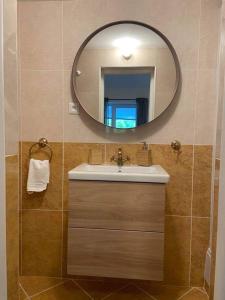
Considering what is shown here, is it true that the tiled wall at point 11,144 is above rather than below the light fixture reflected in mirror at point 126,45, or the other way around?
below

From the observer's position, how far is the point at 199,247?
1832 mm

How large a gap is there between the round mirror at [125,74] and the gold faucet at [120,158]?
0.62 feet

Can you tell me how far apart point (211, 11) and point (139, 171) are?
1.15 meters

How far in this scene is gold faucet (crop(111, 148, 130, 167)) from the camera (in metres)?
1.83

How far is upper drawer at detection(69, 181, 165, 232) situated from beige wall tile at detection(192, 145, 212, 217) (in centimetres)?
46

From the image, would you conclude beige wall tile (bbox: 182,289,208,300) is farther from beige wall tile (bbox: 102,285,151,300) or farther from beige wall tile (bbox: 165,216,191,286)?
beige wall tile (bbox: 102,285,151,300)

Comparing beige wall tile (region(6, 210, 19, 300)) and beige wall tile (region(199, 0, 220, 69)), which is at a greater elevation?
beige wall tile (region(199, 0, 220, 69))

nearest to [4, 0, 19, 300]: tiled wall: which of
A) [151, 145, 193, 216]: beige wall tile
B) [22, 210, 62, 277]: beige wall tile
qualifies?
[22, 210, 62, 277]: beige wall tile

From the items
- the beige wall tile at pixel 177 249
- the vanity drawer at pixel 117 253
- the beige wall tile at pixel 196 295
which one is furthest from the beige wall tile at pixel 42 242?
the beige wall tile at pixel 196 295

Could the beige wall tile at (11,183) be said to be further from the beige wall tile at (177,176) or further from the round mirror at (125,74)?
the beige wall tile at (177,176)

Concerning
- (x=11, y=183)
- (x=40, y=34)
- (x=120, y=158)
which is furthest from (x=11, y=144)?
(x=40, y=34)

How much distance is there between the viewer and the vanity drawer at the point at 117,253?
4.83ft

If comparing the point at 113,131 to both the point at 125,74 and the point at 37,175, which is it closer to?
the point at 125,74

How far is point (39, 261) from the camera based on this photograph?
194 centimetres
